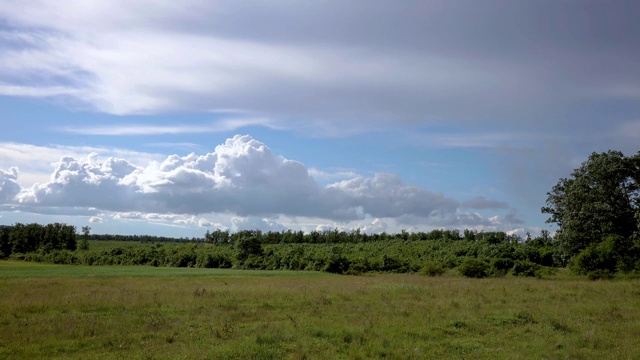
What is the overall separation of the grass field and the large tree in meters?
19.5

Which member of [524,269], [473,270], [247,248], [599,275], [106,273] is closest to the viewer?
[599,275]

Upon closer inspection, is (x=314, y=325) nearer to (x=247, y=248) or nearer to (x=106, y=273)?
(x=106, y=273)

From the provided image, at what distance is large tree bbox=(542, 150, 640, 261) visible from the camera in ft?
152

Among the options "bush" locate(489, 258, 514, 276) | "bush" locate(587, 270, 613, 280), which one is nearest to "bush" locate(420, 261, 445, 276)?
"bush" locate(489, 258, 514, 276)

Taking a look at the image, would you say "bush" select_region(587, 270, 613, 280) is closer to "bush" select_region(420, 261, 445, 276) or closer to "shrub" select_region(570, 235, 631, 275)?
"shrub" select_region(570, 235, 631, 275)

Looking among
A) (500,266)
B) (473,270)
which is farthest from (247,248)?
(500,266)

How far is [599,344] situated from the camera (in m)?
15.1

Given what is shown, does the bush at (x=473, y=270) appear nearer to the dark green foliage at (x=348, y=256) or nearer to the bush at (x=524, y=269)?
the dark green foliage at (x=348, y=256)

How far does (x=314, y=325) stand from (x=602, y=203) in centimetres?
4086

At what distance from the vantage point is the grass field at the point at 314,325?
13945 millimetres

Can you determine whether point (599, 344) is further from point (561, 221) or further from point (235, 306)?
point (561, 221)

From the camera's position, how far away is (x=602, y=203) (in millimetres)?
46906

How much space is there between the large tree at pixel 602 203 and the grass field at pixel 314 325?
19.5m

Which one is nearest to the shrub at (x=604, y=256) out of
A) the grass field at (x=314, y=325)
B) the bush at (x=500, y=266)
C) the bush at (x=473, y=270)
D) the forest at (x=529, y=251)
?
the forest at (x=529, y=251)
